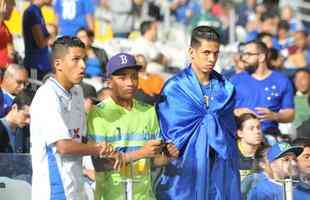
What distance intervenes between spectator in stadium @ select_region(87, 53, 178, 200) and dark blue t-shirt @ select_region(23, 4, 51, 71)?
481 centimetres

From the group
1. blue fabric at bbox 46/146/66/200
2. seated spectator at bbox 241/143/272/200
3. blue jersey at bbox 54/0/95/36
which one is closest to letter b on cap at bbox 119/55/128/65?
blue fabric at bbox 46/146/66/200

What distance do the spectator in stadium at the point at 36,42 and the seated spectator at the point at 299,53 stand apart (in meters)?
5.71

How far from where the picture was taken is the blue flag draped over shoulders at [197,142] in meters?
7.74

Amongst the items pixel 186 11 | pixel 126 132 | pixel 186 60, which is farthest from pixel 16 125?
pixel 186 11

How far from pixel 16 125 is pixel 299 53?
8.65 meters

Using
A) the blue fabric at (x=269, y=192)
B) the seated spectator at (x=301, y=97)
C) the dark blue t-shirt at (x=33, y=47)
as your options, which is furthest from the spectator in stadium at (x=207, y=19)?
the blue fabric at (x=269, y=192)

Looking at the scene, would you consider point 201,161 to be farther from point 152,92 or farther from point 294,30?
point 294,30

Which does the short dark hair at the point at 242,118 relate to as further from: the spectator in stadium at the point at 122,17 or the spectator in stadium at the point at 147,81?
the spectator in stadium at the point at 122,17

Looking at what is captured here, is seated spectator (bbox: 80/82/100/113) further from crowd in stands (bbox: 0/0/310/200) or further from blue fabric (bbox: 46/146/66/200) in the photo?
blue fabric (bbox: 46/146/66/200)

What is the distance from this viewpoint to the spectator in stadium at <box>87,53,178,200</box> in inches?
295

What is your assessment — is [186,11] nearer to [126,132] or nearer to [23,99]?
[23,99]

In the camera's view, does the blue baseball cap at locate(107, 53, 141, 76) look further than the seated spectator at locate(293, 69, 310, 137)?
No

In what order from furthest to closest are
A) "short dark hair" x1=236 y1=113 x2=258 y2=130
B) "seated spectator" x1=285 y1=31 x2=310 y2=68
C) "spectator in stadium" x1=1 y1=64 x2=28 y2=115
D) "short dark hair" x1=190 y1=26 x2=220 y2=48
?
"seated spectator" x1=285 y1=31 x2=310 y2=68 < "spectator in stadium" x1=1 y1=64 x2=28 y2=115 < "short dark hair" x1=236 y1=113 x2=258 y2=130 < "short dark hair" x1=190 y1=26 x2=220 y2=48

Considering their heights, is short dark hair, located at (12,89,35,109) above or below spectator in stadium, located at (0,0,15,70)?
below
